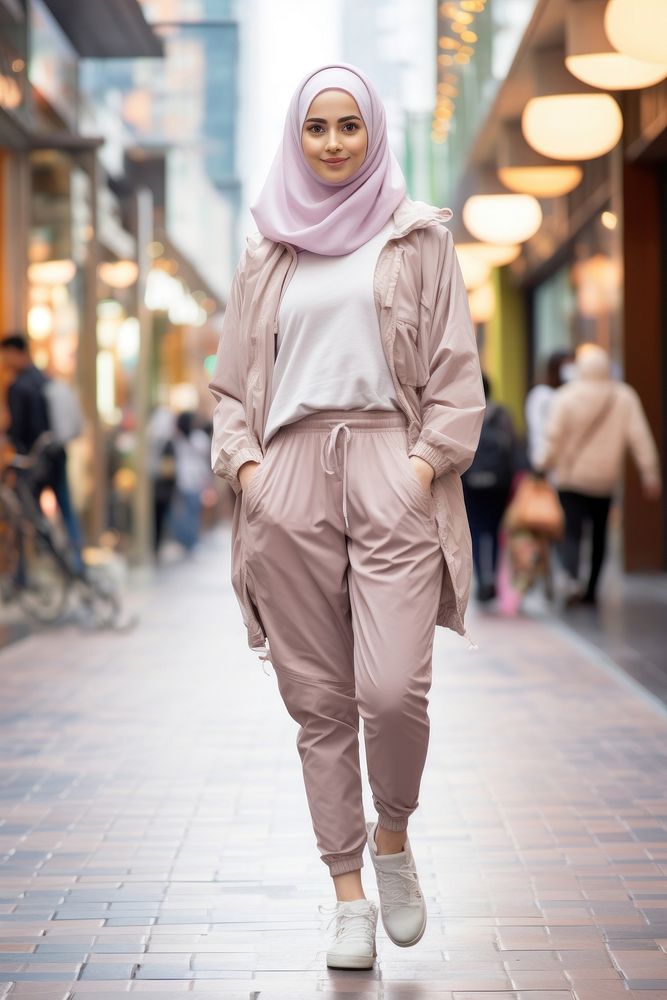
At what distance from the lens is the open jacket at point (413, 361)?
3.56 metres

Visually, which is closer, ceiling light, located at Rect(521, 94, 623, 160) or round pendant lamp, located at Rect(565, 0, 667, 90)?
round pendant lamp, located at Rect(565, 0, 667, 90)

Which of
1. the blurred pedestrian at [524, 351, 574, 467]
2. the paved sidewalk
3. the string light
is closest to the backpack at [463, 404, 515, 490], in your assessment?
the blurred pedestrian at [524, 351, 574, 467]

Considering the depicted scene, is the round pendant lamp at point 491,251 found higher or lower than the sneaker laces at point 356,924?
higher

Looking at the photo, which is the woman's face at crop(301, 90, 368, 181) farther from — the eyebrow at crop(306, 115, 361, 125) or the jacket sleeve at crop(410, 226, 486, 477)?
the jacket sleeve at crop(410, 226, 486, 477)

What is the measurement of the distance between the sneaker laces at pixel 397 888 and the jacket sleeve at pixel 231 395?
95cm

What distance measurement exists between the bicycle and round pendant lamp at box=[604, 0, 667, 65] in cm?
481

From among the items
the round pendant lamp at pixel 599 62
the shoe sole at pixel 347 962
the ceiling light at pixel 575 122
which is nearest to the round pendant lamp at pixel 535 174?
the ceiling light at pixel 575 122

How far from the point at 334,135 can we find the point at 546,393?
10.1 meters

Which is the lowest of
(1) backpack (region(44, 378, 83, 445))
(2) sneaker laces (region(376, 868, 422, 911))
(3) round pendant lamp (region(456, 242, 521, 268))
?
(2) sneaker laces (region(376, 868, 422, 911))

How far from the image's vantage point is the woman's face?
11.7 ft

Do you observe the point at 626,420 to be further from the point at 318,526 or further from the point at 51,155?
the point at 318,526

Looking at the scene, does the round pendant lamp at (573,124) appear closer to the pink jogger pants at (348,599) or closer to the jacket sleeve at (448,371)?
the jacket sleeve at (448,371)

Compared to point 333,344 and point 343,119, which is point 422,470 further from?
point 343,119

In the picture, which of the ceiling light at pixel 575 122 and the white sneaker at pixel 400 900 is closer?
the white sneaker at pixel 400 900
